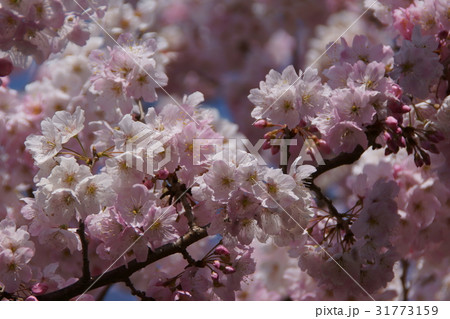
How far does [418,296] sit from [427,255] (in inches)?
26.3

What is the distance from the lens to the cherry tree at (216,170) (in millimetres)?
2094

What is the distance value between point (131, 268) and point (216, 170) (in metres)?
0.45

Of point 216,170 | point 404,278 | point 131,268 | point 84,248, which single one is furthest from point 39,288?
point 404,278

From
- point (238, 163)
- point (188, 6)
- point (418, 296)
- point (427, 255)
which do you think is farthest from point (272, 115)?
point (188, 6)

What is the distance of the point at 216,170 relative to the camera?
204 cm

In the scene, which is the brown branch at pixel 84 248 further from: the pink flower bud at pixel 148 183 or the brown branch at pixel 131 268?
the pink flower bud at pixel 148 183

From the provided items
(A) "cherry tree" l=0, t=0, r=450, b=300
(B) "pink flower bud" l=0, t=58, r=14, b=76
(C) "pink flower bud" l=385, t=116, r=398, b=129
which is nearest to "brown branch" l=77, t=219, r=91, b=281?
(A) "cherry tree" l=0, t=0, r=450, b=300

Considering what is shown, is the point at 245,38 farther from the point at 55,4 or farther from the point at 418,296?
the point at 55,4

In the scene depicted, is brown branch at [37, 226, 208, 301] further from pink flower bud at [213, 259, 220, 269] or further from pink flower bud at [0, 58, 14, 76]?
pink flower bud at [0, 58, 14, 76]

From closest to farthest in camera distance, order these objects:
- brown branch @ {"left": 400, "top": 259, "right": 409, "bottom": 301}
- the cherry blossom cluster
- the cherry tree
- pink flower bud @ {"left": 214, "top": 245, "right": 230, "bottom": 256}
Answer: the cherry tree → pink flower bud @ {"left": 214, "top": 245, "right": 230, "bottom": 256} → the cherry blossom cluster → brown branch @ {"left": 400, "top": 259, "right": 409, "bottom": 301}

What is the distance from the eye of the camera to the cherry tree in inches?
82.4

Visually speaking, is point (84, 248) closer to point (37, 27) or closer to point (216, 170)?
point (216, 170)

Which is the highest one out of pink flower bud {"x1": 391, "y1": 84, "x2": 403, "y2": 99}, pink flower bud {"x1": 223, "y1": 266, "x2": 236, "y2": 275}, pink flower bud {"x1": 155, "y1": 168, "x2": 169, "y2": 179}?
pink flower bud {"x1": 391, "y1": 84, "x2": 403, "y2": 99}

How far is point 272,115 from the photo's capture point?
2240mm
